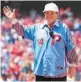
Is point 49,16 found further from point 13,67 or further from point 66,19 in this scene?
point 66,19

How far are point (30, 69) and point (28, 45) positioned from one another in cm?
186

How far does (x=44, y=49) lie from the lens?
11.5 feet

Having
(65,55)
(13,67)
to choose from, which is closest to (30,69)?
(13,67)

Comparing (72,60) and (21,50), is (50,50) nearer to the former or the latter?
(72,60)

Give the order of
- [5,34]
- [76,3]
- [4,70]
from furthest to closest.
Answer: [76,3]
[5,34]
[4,70]

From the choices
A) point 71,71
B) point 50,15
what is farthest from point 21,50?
point 50,15

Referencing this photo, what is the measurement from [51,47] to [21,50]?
16.5 ft

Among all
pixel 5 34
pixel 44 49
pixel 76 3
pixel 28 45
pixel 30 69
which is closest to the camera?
pixel 44 49

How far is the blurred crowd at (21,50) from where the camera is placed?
7.19 metres

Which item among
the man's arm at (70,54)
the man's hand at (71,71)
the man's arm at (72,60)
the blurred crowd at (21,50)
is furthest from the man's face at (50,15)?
the blurred crowd at (21,50)

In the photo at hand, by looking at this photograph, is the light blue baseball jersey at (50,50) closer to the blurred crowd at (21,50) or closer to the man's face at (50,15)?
the man's face at (50,15)

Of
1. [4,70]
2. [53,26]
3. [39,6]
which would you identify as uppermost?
[39,6]

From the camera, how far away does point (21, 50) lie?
335 inches

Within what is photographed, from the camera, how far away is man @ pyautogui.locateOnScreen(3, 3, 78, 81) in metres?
3.49
